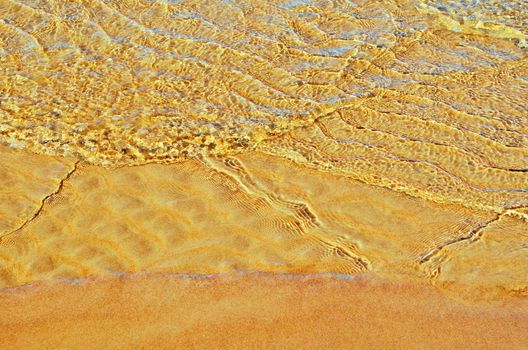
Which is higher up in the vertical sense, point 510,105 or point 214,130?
point 510,105

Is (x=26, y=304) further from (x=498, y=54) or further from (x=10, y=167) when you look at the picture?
(x=498, y=54)

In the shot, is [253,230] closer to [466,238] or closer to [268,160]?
[268,160]

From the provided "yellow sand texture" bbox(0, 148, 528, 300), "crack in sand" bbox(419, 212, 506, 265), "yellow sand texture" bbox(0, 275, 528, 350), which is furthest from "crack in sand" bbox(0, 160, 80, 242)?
"crack in sand" bbox(419, 212, 506, 265)

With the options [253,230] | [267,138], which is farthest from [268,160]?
[253,230]

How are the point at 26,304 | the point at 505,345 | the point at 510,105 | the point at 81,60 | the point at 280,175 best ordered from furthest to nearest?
the point at 81,60, the point at 510,105, the point at 280,175, the point at 26,304, the point at 505,345

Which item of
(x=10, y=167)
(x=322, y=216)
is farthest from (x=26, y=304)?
(x=322, y=216)

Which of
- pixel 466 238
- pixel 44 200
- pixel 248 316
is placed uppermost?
pixel 466 238

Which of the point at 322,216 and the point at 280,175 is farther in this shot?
the point at 280,175
